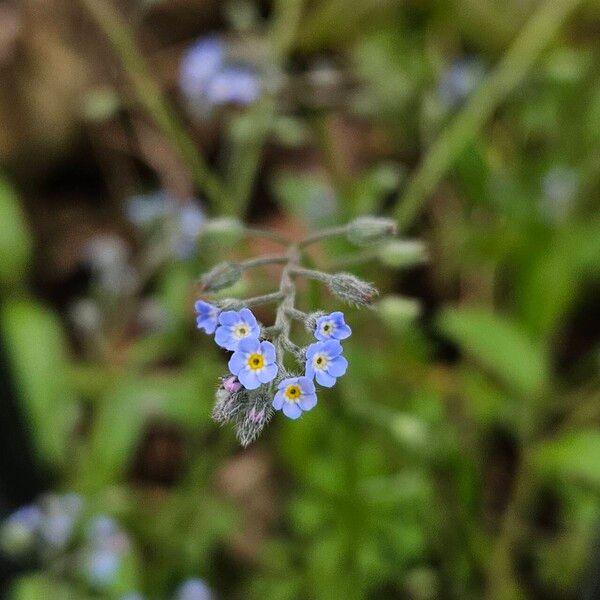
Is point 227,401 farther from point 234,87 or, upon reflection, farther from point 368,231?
point 234,87

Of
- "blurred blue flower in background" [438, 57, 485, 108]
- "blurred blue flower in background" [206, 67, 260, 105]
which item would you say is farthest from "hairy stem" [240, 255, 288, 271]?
"blurred blue flower in background" [438, 57, 485, 108]

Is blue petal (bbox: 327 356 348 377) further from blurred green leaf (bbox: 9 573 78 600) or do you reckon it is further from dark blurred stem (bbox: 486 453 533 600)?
dark blurred stem (bbox: 486 453 533 600)

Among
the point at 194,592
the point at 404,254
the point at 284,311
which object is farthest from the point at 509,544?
the point at 284,311

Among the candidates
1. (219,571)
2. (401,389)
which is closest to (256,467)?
(219,571)

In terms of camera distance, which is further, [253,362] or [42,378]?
[42,378]

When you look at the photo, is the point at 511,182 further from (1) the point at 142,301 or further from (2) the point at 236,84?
(1) the point at 142,301

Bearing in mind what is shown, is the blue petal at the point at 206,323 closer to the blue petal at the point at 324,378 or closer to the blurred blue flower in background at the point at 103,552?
the blue petal at the point at 324,378
